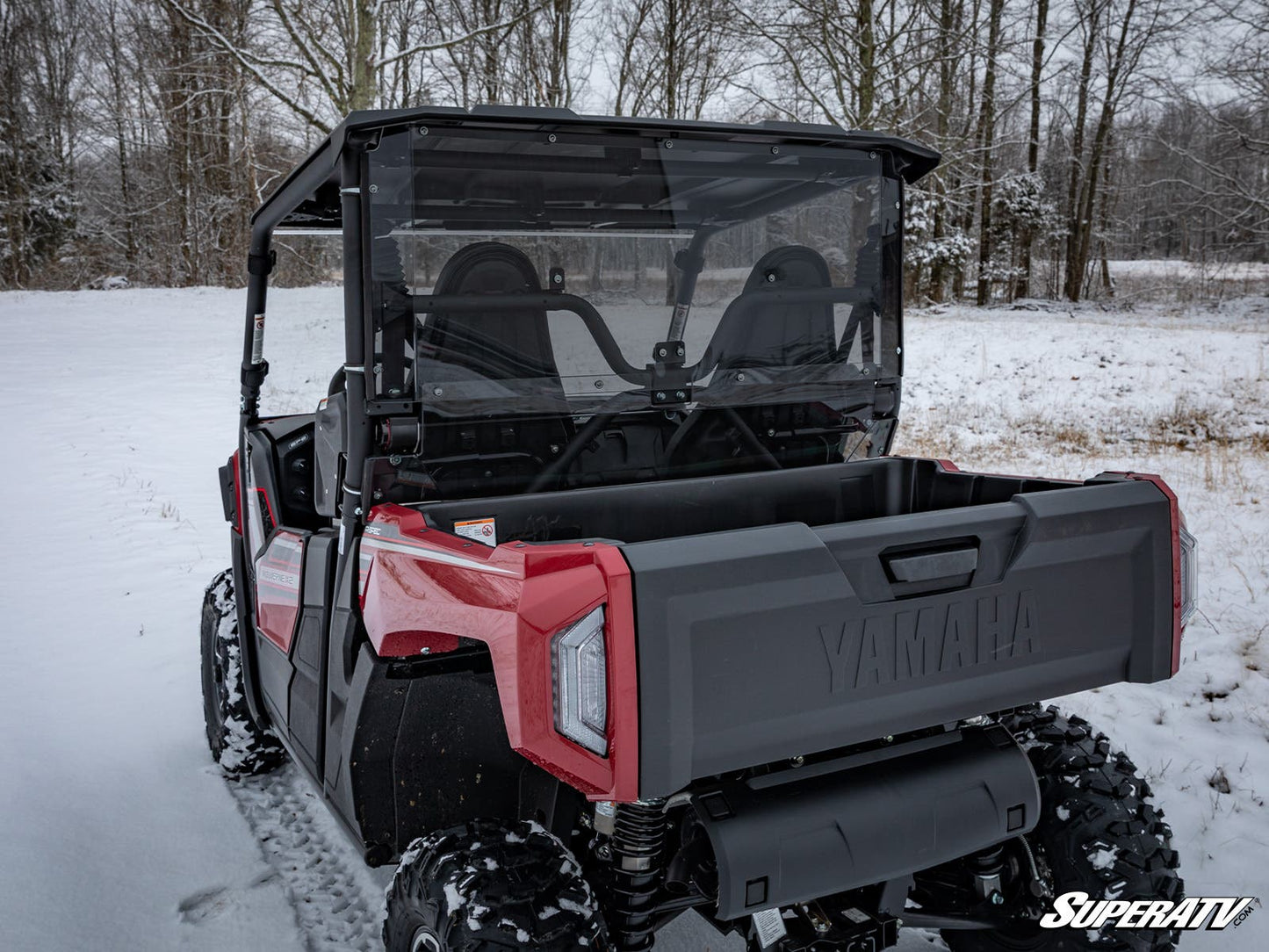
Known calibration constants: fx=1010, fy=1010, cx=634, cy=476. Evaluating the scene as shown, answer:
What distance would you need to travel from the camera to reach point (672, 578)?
1.56 m

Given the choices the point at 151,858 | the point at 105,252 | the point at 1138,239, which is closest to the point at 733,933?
the point at 151,858

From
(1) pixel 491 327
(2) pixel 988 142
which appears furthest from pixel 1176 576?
(2) pixel 988 142

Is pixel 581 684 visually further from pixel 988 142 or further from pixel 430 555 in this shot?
pixel 988 142

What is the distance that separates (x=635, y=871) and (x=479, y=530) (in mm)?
812

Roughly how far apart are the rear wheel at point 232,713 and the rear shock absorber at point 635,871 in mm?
1877

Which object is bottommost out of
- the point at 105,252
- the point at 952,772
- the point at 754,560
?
the point at 952,772

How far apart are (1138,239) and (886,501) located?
167ft

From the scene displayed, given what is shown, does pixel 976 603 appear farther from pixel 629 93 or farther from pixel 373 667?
pixel 629 93

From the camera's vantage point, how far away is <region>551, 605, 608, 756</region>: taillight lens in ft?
5.14

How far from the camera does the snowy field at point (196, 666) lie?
2.79 meters

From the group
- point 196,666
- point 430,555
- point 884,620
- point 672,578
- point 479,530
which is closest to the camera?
point 672,578

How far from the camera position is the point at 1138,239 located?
47.0m

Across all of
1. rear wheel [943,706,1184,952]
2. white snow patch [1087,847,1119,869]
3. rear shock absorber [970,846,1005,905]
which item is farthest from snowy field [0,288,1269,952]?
white snow patch [1087,847,1119,869]

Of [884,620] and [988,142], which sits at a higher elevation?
[988,142]
